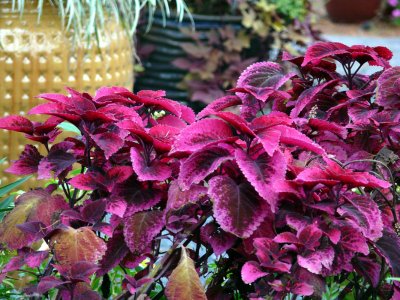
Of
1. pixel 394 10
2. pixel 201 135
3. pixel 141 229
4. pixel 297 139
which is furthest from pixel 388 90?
pixel 394 10

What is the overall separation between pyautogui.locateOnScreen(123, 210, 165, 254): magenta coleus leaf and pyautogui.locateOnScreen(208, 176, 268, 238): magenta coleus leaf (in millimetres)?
104

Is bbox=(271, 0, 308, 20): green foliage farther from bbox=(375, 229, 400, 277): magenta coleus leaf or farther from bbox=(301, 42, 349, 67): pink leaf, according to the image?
bbox=(375, 229, 400, 277): magenta coleus leaf

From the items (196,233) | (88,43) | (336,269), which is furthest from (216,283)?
(88,43)

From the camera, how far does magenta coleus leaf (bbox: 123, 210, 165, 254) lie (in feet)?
3.72

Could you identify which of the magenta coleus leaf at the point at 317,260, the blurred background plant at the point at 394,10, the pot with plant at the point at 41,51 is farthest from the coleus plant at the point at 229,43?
the blurred background plant at the point at 394,10

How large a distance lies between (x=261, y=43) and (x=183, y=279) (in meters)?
3.93

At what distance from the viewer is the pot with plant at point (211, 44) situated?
15.4ft

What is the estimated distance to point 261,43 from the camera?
4.90 meters

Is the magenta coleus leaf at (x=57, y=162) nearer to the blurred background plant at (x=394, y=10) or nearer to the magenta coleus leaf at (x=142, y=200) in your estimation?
the magenta coleus leaf at (x=142, y=200)

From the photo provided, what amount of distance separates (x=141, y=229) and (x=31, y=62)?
162cm

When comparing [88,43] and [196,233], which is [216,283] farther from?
[88,43]

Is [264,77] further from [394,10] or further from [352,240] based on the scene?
[394,10]

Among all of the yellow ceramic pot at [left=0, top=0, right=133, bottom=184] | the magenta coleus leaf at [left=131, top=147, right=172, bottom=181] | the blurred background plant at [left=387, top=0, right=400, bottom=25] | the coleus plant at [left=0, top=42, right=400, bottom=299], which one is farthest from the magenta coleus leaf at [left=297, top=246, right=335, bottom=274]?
the blurred background plant at [left=387, top=0, right=400, bottom=25]

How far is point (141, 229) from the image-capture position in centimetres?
114
